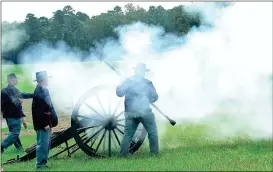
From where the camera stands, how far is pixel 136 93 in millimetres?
9297

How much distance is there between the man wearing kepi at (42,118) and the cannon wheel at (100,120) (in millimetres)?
1109

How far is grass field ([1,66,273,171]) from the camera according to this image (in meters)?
7.75

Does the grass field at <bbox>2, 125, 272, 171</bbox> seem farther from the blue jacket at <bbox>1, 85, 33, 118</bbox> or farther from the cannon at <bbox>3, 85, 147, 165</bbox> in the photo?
the blue jacket at <bbox>1, 85, 33, 118</bbox>

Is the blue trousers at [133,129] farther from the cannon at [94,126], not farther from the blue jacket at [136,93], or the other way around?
the cannon at [94,126]

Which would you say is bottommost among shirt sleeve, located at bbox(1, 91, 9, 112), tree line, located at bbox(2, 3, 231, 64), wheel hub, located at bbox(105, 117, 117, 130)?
wheel hub, located at bbox(105, 117, 117, 130)

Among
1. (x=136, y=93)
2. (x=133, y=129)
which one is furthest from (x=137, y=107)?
(x=133, y=129)

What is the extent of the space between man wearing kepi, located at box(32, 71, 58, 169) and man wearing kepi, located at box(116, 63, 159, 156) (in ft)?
4.84

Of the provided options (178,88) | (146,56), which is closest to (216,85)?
(178,88)

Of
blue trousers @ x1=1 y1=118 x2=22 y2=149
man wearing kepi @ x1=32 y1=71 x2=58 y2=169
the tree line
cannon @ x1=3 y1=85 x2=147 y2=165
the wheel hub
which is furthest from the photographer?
the tree line

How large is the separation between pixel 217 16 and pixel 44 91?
435cm

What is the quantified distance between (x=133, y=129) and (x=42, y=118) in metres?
1.80

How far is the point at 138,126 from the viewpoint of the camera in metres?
10.1

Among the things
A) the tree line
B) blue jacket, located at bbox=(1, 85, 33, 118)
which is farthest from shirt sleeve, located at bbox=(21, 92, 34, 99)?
the tree line

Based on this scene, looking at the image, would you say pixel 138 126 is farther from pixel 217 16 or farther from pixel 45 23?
pixel 45 23
